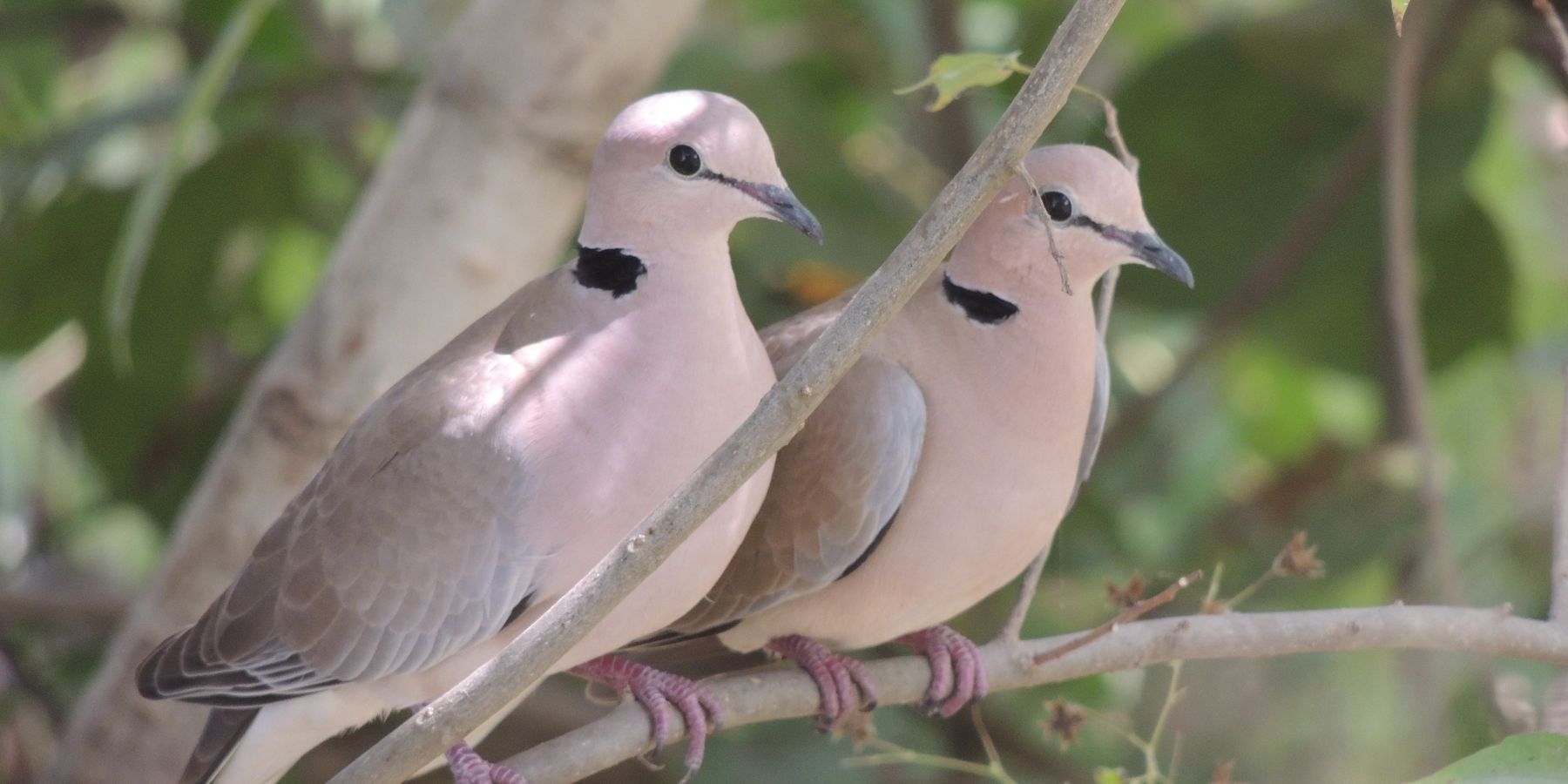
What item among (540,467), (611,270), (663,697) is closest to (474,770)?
(663,697)

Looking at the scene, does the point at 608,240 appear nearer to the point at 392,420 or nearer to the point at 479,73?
the point at 392,420

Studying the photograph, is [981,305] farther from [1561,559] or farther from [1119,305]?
[1119,305]

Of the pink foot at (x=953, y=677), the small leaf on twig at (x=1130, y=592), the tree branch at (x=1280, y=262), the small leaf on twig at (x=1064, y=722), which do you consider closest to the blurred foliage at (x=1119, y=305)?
the tree branch at (x=1280, y=262)

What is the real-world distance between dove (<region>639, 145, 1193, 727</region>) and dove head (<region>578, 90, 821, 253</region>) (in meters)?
0.26

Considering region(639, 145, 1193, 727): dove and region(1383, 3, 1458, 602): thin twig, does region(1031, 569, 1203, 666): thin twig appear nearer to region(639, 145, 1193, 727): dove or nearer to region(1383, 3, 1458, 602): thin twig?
region(639, 145, 1193, 727): dove

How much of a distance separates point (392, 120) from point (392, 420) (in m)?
1.77

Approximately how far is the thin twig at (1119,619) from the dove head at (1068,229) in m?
0.28

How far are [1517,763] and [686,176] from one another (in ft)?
2.55

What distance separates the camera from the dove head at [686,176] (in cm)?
144

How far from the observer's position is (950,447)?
65.6 inches

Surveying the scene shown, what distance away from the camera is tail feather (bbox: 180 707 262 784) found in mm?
1684

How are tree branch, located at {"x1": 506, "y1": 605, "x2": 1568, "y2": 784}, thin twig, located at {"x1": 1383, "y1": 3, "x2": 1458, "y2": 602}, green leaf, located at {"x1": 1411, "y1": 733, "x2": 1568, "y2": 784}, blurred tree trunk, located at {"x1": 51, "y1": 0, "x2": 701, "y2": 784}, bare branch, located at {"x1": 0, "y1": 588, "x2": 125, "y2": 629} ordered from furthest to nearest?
bare branch, located at {"x1": 0, "y1": 588, "x2": 125, "y2": 629}
thin twig, located at {"x1": 1383, "y1": 3, "x2": 1458, "y2": 602}
blurred tree trunk, located at {"x1": 51, "y1": 0, "x2": 701, "y2": 784}
tree branch, located at {"x1": 506, "y1": 605, "x2": 1568, "y2": 784}
green leaf, located at {"x1": 1411, "y1": 733, "x2": 1568, "y2": 784}

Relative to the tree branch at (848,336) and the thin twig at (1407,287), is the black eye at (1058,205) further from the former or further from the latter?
the thin twig at (1407,287)

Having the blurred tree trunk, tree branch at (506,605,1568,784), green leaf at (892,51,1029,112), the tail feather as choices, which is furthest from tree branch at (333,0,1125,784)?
the blurred tree trunk
